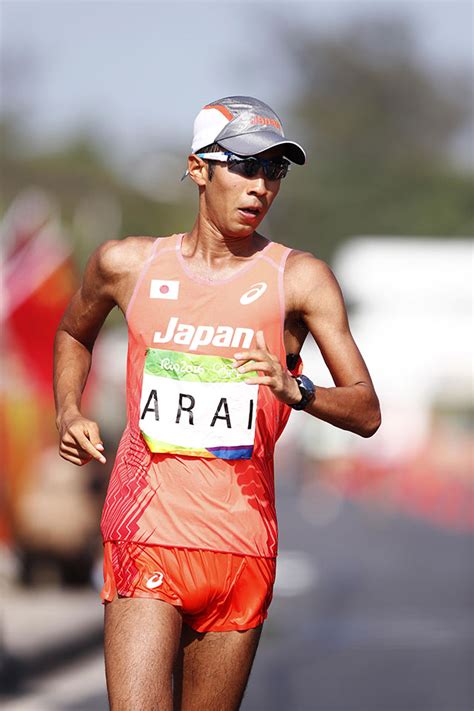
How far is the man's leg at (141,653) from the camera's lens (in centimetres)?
498

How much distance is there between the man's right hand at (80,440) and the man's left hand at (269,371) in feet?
1.76

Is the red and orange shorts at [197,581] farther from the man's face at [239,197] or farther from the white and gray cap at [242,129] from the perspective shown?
the white and gray cap at [242,129]

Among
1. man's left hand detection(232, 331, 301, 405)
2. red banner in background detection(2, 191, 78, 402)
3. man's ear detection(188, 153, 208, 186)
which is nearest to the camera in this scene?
man's left hand detection(232, 331, 301, 405)

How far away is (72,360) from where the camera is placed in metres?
5.64

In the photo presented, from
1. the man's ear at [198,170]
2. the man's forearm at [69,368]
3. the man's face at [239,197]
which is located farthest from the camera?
the man's forearm at [69,368]

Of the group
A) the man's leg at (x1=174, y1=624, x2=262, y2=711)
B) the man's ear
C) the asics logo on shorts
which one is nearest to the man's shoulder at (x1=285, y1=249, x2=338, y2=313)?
the man's ear

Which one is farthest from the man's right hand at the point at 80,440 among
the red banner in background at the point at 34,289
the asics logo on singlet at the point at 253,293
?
the red banner in background at the point at 34,289

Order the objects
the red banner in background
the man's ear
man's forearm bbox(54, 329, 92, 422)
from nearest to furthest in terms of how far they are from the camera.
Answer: the man's ear < man's forearm bbox(54, 329, 92, 422) < the red banner in background

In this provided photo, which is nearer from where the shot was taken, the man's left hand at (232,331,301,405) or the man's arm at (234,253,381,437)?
the man's left hand at (232,331,301,405)

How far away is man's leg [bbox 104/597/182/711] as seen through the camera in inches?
196

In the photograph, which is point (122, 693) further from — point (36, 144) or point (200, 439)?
point (36, 144)

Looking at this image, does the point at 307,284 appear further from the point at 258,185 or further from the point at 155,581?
the point at 155,581

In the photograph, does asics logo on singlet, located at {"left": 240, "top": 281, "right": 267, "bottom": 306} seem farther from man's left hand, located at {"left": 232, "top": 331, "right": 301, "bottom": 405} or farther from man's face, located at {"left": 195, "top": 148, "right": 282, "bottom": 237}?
man's left hand, located at {"left": 232, "top": 331, "right": 301, "bottom": 405}

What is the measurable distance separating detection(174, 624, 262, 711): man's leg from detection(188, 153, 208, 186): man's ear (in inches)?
55.5
